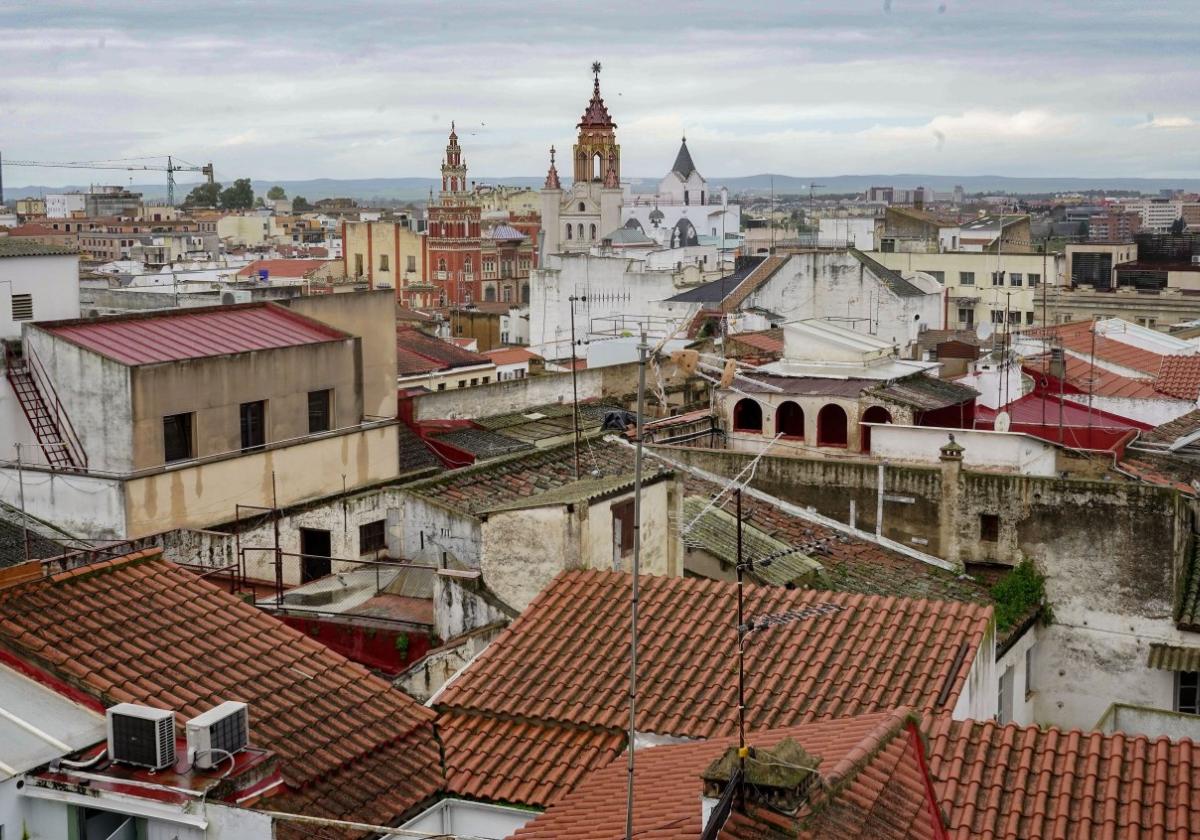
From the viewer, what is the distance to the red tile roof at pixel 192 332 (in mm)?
20266

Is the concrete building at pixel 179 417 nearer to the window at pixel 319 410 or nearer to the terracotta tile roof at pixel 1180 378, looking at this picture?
the window at pixel 319 410

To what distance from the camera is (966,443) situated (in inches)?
925

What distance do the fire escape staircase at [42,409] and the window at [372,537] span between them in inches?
167

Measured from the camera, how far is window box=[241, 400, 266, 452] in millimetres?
21156

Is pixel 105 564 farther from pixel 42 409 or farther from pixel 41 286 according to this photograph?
pixel 41 286

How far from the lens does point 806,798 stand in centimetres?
844

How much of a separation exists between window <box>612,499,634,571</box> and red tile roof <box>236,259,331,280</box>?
74234mm

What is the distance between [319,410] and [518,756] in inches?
472

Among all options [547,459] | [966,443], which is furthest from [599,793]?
[966,443]

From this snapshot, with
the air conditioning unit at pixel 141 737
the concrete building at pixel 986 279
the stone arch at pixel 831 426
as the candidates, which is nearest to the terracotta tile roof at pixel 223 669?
the air conditioning unit at pixel 141 737

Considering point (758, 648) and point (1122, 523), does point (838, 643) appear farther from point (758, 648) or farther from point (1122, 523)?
point (1122, 523)

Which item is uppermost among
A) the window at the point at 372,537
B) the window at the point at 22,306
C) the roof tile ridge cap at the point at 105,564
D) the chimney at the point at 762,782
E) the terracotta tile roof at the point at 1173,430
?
the window at the point at 22,306

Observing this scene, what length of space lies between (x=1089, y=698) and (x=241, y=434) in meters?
11.7

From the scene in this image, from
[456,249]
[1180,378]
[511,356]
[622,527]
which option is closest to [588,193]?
[456,249]
